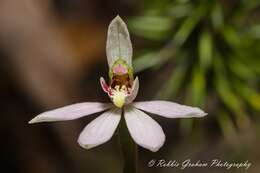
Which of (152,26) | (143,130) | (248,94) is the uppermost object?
(152,26)

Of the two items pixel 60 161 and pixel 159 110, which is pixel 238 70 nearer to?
pixel 159 110

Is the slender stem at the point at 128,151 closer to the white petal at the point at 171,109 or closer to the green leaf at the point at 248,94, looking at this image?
the white petal at the point at 171,109

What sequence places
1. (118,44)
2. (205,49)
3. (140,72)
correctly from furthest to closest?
(140,72) → (205,49) → (118,44)

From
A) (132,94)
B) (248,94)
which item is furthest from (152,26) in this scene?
(132,94)

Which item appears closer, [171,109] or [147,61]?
[171,109]

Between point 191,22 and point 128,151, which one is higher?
point 191,22

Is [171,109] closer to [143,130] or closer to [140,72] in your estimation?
[143,130]

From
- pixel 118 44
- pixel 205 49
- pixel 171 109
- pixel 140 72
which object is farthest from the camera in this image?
pixel 140 72
